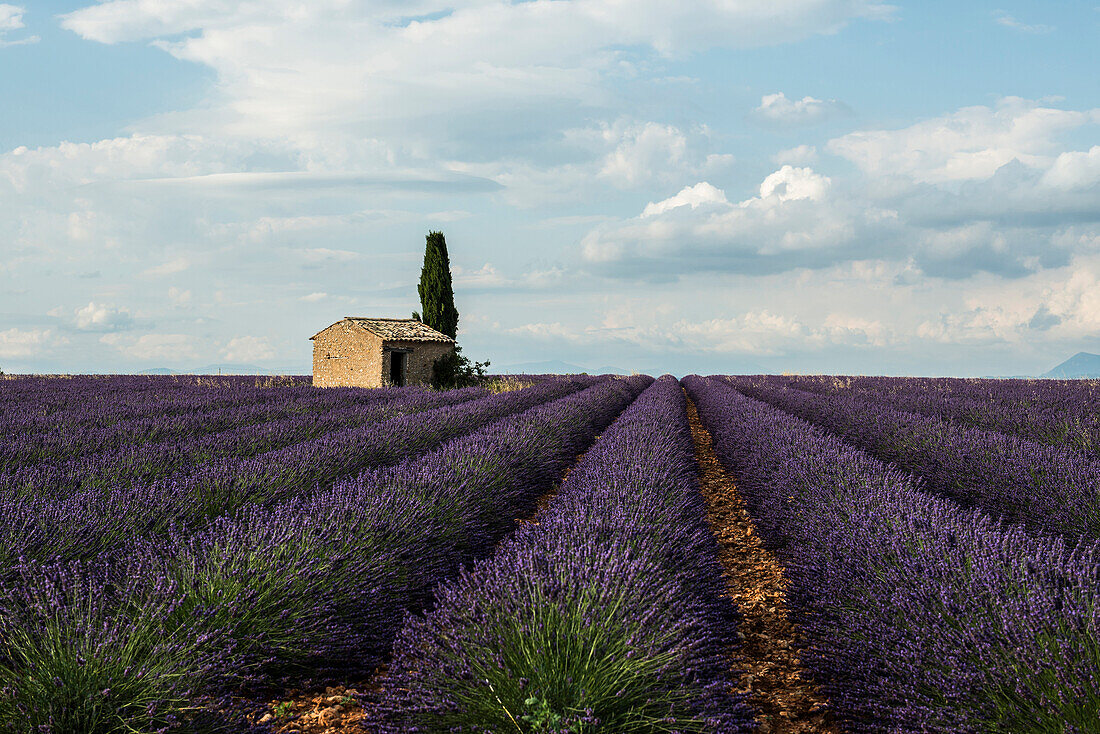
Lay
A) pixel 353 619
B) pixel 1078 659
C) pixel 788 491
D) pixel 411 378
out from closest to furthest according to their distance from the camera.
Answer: pixel 1078 659
pixel 353 619
pixel 788 491
pixel 411 378

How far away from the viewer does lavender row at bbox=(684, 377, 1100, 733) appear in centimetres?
203

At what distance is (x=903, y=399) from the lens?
13.7 metres

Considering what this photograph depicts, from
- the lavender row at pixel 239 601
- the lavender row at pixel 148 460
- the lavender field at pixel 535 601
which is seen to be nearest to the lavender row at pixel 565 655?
the lavender field at pixel 535 601

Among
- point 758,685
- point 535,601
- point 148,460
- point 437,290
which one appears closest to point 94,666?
point 535,601

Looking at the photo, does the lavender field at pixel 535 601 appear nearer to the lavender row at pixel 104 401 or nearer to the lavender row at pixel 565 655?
the lavender row at pixel 565 655

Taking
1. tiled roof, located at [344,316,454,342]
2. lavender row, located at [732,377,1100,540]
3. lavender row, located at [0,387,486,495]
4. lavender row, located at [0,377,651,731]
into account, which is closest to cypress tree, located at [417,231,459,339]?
tiled roof, located at [344,316,454,342]

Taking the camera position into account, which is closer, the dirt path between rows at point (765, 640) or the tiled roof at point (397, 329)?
the dirt path between rows at point (765, 640)

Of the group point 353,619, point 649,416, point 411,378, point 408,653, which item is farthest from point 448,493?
point 411,378

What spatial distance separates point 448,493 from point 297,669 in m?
1.71

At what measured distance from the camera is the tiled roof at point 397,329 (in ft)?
64.0

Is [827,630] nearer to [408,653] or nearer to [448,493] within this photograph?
[408,653]

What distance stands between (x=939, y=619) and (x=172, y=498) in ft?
13.8

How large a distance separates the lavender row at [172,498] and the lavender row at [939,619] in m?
3.19

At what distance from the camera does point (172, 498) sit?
425 centimetres
